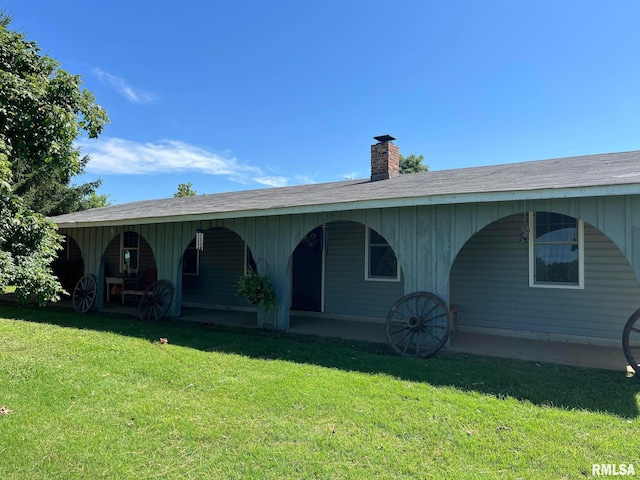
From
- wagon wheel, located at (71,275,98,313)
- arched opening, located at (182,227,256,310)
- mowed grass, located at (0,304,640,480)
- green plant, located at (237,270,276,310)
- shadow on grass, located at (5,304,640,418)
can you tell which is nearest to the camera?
mowed grass, located at (0,304,640,480)

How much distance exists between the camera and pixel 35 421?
3.56 metres

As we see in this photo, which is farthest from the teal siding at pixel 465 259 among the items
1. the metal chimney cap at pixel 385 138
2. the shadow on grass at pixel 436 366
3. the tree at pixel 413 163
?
the tree at pixel 413 163

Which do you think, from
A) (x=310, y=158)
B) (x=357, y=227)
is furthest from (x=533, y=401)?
(x=310, y=158)

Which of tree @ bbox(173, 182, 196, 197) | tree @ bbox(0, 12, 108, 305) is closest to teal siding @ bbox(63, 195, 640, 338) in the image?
tree @ bbox(0, 12, 108, 305)

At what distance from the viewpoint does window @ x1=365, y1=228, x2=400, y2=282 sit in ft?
29.0

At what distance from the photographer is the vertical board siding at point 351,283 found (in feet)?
29.2

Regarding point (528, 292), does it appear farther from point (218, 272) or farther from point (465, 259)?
point (218, 272)

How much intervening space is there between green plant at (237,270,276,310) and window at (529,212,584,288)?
4.90 metres

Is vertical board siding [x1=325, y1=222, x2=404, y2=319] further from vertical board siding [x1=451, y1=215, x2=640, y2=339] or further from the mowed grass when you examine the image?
the mowed grass

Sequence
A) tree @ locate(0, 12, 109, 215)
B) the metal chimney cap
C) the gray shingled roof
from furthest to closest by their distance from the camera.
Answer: the metal chimney cap
the gray shingled roof
tree @ locate(0, 12, 109, 215)

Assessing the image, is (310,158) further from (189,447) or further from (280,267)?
(189,447)

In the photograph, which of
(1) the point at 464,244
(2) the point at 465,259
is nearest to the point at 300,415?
(1) the point at 464,244

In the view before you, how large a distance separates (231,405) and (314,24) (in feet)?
39.6

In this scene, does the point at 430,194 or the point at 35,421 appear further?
the point at 430,194
